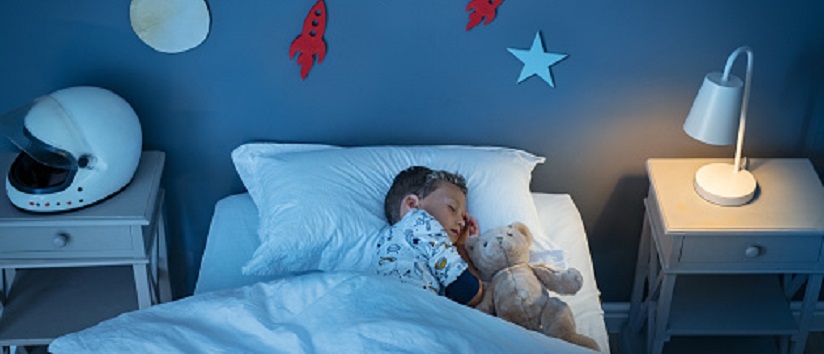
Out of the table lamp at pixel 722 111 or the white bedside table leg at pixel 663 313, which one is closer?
the table lamp at pixel 722 111

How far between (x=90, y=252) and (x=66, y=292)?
0.30 metres

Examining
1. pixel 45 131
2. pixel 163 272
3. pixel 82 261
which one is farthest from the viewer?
pixel 163 272

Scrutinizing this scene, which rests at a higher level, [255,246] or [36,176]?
[36,176]

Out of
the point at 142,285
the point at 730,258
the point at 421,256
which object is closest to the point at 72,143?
the point at 142,285

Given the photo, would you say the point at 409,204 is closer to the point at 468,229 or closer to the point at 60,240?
the point at 468,229

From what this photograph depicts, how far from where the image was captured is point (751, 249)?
7.13 feet

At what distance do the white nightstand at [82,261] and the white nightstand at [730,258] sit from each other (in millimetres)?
1191

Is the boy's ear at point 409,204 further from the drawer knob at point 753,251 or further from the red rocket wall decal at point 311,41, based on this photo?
the drawer knob at point 753,251

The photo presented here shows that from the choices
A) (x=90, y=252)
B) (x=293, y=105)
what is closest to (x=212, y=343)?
(x=90, y=252)

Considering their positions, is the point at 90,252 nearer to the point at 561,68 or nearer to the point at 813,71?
the point at 561,68

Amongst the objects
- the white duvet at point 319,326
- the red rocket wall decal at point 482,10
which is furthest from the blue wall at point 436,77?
the white duvet at point 319,326

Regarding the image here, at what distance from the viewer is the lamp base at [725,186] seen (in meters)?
2.20

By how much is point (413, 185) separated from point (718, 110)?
0.67m

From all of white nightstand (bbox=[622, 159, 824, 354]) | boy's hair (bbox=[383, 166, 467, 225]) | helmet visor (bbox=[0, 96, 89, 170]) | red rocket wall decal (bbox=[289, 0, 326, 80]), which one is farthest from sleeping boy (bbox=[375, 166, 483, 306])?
helmet visor (bbox=[0, 96, 89, 170])
